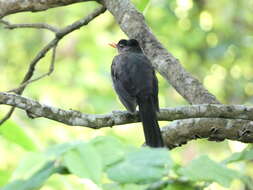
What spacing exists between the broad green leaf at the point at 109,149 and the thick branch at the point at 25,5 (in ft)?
9.26

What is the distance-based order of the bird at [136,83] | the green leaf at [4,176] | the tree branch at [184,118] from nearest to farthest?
the green leaf at [4,176] < the tree branch at [184,118] < the bird at [136,83]

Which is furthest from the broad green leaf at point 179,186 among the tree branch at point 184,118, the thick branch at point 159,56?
the thick branch at point 159,56

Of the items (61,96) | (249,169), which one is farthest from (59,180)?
(249,169)

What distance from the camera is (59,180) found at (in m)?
1.93

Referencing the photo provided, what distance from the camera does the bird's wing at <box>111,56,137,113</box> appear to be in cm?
407

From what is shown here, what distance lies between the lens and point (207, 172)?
122cm

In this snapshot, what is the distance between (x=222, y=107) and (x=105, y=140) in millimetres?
1772

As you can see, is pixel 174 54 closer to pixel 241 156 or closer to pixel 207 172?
pixel 241 156

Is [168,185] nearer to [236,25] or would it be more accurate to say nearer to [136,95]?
[136,95]

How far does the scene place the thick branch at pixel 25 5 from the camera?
3.96 m

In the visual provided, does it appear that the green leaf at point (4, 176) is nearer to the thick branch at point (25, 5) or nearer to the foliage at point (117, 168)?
the foliage at point (117, 168)

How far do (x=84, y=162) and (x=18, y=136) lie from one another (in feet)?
4.35

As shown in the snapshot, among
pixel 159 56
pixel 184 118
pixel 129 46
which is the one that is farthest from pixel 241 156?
pixel 129 46

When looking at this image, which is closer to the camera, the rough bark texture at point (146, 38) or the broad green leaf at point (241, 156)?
the broad green leaf at point (241, 156)
